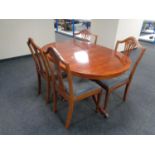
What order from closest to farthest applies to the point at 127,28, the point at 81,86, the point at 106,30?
the point at 81,86, the point at 106,30, the point at 127,28

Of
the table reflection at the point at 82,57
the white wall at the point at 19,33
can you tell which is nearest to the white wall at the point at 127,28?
the white wall at the point at 19,33

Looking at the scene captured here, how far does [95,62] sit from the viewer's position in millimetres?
1480

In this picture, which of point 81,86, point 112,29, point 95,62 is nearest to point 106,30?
point 112,29

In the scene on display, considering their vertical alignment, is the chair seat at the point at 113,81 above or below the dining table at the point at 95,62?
below

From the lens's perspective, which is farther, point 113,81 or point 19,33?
point 19,33

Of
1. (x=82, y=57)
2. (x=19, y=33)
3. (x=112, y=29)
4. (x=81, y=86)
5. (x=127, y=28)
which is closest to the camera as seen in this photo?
(x=81, y=86)

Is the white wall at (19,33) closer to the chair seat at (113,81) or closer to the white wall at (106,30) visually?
the white wall at (106,30)

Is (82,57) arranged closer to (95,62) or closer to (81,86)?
(95,62)

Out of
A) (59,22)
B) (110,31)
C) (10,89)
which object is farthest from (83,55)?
(59,22)

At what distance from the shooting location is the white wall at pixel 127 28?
3486 millimetres

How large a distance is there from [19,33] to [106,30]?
2.28 m

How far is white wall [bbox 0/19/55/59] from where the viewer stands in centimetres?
303

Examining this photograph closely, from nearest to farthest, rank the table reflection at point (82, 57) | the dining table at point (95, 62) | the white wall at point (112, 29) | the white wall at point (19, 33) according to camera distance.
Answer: the dining table at point (95, 62) < the table reflection at point (82, 57) < the white wall at point (19, 33) < the white wall at point (112, 29)
